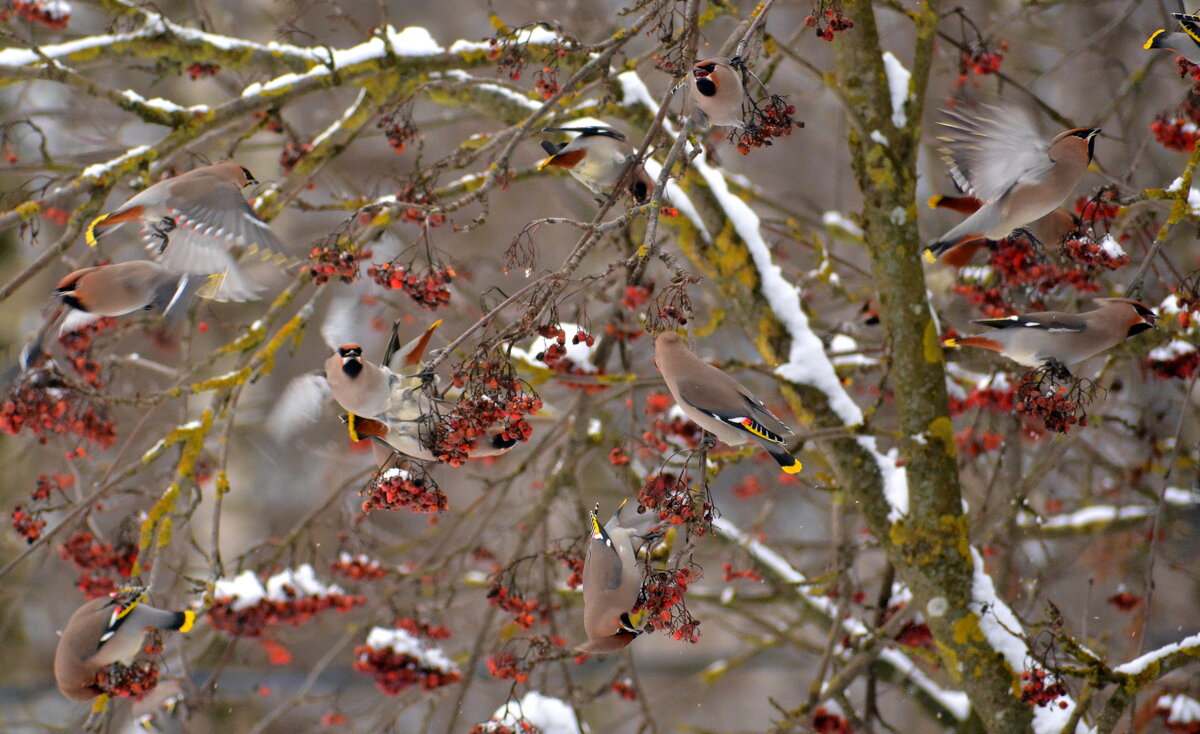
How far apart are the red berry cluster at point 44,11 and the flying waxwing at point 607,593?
8.34ft

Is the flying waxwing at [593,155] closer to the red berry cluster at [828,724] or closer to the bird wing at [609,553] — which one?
the bird wing at [609,553]

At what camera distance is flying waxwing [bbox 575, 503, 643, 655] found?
259 centimetres

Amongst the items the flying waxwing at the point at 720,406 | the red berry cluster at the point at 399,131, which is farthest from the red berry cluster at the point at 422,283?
the red berry cluster at the point at 399,131

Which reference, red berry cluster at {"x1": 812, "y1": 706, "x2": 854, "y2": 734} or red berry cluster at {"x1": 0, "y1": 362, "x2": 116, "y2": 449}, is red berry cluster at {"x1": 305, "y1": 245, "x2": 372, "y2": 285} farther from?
red berry cluster at {"x1": 812, "y1": 706, "x2": 854, "y2": 734}

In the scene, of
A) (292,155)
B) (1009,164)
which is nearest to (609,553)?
(1009,164)

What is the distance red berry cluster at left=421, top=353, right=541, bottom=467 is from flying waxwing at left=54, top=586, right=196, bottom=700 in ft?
→ 4.22

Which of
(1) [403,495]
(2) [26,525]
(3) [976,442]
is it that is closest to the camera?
(1) [403,495]

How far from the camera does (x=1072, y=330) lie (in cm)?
264

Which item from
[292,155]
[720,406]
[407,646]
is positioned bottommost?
[720,406]

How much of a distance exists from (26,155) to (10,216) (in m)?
7.28

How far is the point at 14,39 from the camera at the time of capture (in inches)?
119

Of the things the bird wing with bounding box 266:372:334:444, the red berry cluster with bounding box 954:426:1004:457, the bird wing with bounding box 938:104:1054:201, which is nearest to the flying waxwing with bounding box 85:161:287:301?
the bird wing with bounding box 266:372:334:444

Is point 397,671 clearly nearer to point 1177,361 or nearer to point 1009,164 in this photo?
point 1009,164

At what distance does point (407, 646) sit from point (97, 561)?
1066mm
